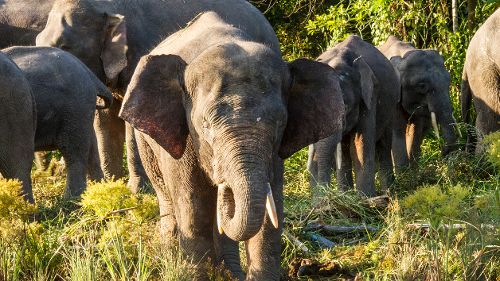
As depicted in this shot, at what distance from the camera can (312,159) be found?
1089cm

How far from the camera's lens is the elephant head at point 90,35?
34.3ft

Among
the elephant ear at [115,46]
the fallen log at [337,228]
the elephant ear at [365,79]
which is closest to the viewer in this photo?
the fallen log at [337,228]

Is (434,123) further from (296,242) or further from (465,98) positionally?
(296,242)

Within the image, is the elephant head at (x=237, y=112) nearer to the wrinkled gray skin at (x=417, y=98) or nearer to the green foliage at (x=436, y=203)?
the green foliage at (x=436, y=203)

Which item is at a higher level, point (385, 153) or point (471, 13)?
point (471, 13)

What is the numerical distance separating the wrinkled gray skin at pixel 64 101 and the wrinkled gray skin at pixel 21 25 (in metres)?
2.34

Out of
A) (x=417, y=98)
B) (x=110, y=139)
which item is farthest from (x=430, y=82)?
(x=110, y=139)

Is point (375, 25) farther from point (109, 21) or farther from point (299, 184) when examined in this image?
point (109, 21)

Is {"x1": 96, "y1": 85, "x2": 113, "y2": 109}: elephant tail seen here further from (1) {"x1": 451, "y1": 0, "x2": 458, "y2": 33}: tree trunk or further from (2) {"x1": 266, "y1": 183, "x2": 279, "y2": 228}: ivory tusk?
(1) {"x1": 451, "y1": 0, "x2": 458, "y2": 33}: tree trunk

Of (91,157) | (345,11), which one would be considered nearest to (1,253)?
(91,157)

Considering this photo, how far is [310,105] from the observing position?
611 centimetres

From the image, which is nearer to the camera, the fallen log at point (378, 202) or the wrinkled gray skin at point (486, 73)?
the fallen log at point (378, 202)

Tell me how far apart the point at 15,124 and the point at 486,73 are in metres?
5.05

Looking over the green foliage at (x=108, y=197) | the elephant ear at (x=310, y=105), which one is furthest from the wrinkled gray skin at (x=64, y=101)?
the elephant ear at (x=310, y=105)
